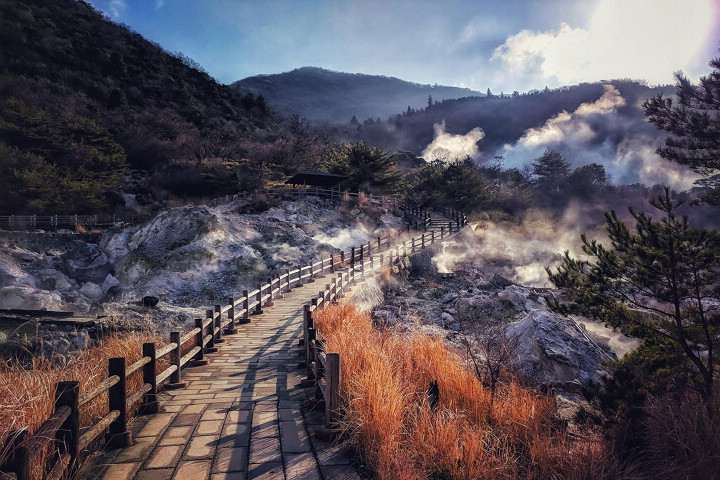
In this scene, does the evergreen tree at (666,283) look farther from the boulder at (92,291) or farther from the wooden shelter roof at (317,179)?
the wooden shelter roof at (317,179)

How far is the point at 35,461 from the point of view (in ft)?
9.67

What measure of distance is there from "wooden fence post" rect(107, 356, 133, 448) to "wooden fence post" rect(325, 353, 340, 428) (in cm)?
229

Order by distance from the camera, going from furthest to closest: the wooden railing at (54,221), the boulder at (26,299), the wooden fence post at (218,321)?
the wooden railing at (54,221), the boulder at (26,299), the wooden fence post at (218,321)

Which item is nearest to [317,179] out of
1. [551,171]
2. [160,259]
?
[160,259]

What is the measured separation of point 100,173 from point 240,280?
70.5 ft

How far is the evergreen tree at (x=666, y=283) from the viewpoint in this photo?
5.37m

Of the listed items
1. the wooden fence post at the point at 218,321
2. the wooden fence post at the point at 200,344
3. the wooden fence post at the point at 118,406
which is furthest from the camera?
the wooden fence post at the point at 218,321

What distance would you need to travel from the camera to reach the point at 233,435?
4320 mm

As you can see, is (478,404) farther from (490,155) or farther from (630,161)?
(490,155)

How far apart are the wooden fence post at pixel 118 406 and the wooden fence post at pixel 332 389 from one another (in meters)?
2.29

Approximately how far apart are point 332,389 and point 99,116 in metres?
54.0

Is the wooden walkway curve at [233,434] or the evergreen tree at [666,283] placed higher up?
the evergreen tree at [666,283]

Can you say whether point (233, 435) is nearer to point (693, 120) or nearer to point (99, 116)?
point (693, 120)

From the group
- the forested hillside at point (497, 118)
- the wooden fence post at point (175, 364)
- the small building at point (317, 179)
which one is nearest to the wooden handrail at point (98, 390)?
the wooden fence post at point (175, 364)
